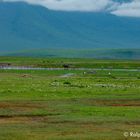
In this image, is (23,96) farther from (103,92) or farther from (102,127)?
(102,127)

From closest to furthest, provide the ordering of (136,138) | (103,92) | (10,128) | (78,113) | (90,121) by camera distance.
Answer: (136,138), (10,128), (90,121), (78,113), (103,92)

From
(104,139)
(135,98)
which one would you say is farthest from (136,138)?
(135,98)

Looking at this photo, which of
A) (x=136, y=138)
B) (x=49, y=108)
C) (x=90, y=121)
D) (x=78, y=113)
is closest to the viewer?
(x=136, y=138)

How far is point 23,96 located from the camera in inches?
1836

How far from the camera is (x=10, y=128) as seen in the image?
28.4m

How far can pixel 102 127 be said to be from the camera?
28875 millimetres

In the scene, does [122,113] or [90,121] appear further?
[122,113]

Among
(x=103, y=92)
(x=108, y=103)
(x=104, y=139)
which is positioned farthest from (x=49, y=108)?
(x=103, y=92)

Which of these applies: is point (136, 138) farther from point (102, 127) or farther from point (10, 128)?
point (10, 128)

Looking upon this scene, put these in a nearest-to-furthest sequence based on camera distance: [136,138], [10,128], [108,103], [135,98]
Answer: [136,138]
[10,128]
[108,103]
[135,98]

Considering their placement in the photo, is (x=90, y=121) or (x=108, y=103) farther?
(x=108, y=103)

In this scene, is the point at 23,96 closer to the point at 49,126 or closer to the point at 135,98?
the point at 135,98

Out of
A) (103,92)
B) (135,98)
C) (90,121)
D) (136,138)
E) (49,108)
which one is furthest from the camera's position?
(103,92)

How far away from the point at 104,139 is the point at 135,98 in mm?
20225
